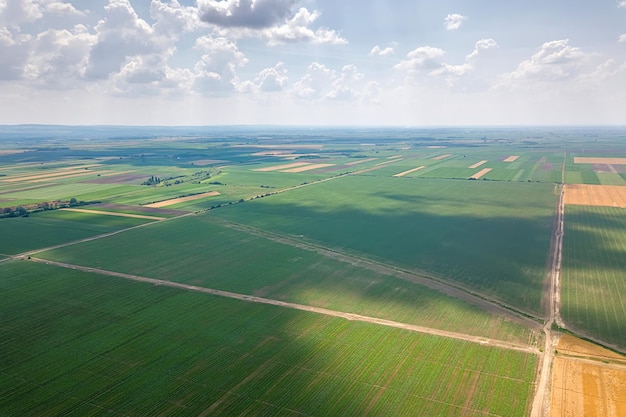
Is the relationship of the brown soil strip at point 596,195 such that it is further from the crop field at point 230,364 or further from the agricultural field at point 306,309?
the crop field at point 230,364

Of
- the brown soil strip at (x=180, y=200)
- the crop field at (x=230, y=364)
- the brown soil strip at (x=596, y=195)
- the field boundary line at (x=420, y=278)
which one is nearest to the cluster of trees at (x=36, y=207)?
the brown soil strip at (x=180, y=200)

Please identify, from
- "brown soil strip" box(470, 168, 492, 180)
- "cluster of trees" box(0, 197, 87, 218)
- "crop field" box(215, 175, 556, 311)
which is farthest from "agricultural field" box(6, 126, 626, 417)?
"brown soil strip" box(470, 168, 492, 180)

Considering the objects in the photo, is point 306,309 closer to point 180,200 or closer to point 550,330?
point 550,330

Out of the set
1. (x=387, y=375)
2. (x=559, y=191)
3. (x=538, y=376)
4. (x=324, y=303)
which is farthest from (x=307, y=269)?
(x=559, y=191)

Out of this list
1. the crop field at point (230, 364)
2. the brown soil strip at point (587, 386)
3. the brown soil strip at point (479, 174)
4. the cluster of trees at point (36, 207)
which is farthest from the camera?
the brown soil strip at point (479, 174)

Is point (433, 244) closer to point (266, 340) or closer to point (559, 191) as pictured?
point (266, 340)

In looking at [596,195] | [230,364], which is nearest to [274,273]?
[230,364]
